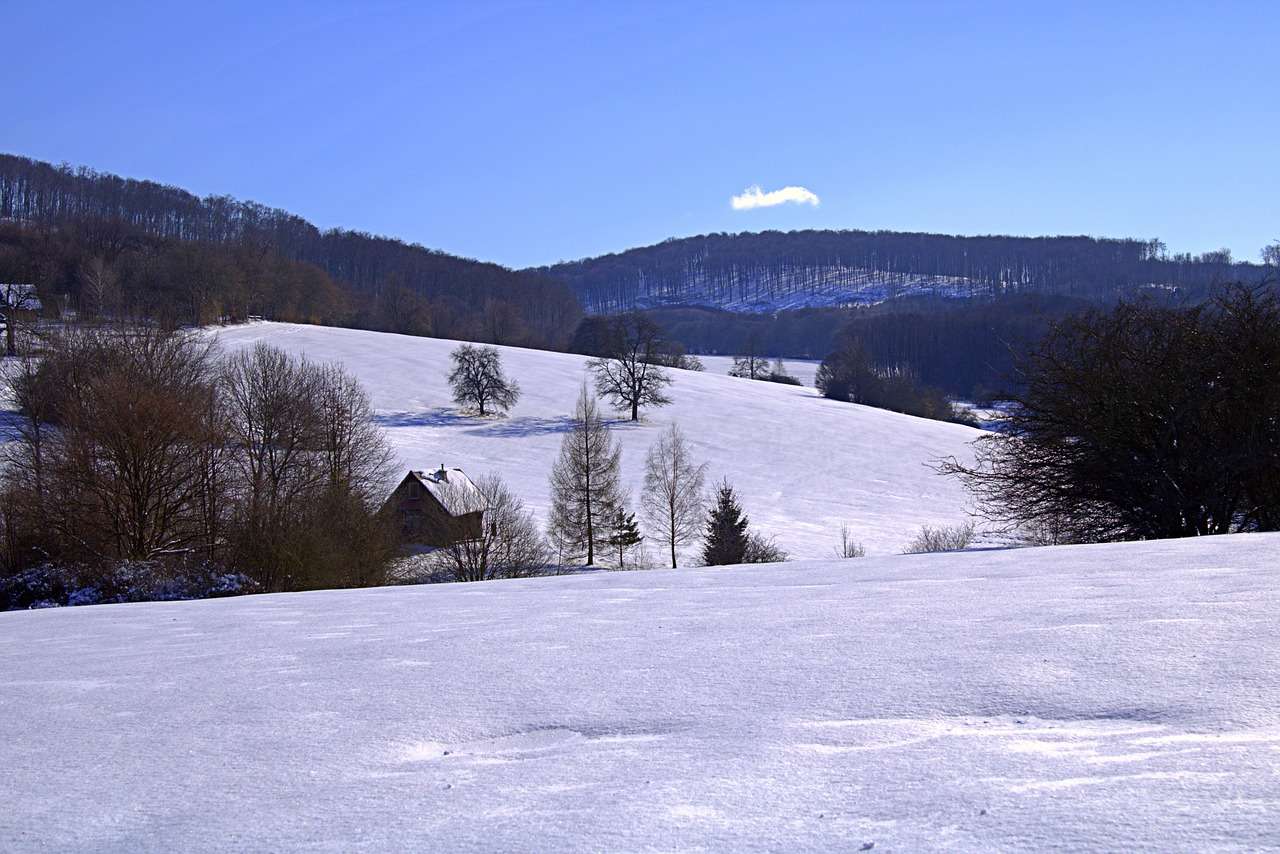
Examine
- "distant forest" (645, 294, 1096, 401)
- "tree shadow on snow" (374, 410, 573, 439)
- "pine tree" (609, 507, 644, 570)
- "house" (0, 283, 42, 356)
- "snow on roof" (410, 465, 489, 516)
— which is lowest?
"pine tree" (609, 507, 644, 570)

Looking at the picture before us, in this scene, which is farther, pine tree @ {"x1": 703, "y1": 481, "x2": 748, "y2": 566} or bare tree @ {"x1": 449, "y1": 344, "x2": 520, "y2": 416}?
bare tree @ {"x1": 449, "y1": 344, "x2": 520, "y2": 416}

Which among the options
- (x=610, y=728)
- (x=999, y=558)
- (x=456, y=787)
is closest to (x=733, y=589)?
(x=999, y=558)

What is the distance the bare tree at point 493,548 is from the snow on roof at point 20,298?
43.0 meters

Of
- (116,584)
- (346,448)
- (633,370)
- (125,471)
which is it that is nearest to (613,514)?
(346,448)

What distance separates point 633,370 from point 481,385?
11.1 m

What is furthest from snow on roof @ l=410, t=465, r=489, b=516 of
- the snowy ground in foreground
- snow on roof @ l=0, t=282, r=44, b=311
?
snow on roof @ l=0, t=282, r=44, b=311

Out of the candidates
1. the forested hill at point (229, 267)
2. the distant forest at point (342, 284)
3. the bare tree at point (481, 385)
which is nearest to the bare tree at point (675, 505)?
the bare tree at point (481, 385)

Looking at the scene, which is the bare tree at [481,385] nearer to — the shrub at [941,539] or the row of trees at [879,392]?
the shrub at [941,539]

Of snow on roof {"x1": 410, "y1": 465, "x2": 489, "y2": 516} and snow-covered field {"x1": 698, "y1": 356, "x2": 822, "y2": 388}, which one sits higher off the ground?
snow-covered field {"x1": 698, "y1": 356, "x2": 822, "y2": 388}

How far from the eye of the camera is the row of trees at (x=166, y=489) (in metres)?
22.3

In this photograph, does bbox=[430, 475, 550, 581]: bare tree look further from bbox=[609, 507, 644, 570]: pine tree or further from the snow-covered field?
the snow-covered field

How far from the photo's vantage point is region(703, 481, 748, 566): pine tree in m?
32.3

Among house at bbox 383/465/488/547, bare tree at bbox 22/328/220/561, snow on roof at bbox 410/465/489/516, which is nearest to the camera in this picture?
bare tree at bbox 22/328/220/561

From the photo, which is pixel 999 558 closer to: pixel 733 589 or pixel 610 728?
pixel 733 589
